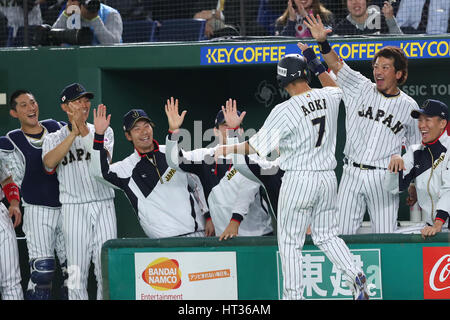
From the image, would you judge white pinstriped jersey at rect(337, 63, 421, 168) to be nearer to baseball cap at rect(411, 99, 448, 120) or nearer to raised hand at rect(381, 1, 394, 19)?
baseball cap at rect(411, 99, 448, 120)

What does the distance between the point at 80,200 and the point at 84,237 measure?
11.6 inches

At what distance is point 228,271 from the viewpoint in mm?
6109

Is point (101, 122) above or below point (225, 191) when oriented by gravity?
above

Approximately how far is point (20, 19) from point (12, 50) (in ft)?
2.49

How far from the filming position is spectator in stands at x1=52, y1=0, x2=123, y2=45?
830 cm

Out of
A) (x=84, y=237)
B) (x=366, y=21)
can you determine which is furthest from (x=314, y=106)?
(x=366, y=21)

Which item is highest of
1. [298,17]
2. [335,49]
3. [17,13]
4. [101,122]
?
[17,13]

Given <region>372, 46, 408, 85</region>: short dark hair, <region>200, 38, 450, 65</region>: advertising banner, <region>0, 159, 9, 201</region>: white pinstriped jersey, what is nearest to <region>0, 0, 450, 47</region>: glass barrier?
<region>200, 38, 450, 65</region>: advertising banner

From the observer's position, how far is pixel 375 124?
256 inches

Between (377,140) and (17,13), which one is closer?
(377,140)

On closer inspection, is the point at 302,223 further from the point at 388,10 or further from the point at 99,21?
the point at 99,21

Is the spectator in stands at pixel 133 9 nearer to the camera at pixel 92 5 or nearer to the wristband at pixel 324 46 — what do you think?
the camera at pixel 92 5

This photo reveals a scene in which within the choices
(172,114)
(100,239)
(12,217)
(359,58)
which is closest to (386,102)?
(359,58)

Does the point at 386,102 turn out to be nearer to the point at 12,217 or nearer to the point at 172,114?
the point at 172,114
